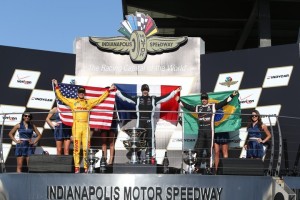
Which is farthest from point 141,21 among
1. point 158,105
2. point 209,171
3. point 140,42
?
point 209,171

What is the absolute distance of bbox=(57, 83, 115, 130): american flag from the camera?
9678 millimetres

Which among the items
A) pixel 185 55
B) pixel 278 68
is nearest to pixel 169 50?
pixel 185 55

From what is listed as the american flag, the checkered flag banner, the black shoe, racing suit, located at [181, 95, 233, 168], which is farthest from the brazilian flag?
the checkered flag banner

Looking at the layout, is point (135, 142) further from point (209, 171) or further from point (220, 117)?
point (220, 117)

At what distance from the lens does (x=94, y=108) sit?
32.6ft

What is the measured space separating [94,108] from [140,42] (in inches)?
77.1

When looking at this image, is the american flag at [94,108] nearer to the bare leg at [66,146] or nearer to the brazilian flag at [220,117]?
the bare leg at [66,146]

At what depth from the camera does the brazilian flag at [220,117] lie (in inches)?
371

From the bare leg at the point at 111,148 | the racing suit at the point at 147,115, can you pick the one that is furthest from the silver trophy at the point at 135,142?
the bare leg at the point at 111,148

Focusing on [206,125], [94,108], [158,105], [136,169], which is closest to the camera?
[136,169]

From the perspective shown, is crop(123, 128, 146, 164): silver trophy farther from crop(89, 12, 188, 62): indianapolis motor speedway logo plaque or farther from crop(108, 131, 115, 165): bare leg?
crop(89, 12, 188, 62): indianapolis motor speedway logo plaque

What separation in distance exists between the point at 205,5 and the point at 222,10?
79cm

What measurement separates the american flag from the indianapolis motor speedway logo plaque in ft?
3.78

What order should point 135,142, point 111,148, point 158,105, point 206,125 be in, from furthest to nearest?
point 158,105 → point 111,148 → point 206,125 → point 135,142
